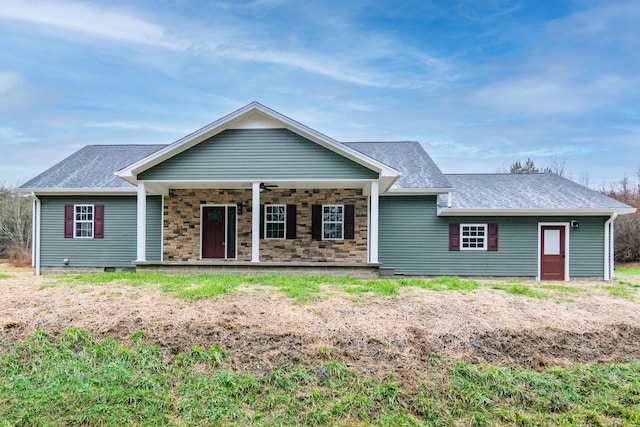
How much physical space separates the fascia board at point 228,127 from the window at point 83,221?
128 inches

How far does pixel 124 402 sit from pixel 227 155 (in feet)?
27.7

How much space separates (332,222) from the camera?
42.9 feet

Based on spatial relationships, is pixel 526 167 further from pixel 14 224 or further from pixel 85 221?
pixel 14 224

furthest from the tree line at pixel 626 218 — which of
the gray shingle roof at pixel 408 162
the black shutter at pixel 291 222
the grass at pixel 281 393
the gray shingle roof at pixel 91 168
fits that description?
the gray shingle roof at pixel 91 168

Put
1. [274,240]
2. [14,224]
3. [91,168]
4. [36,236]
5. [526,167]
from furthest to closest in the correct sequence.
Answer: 1. [526,167]
2. [14,224]
3. [91,168]
4. [36,236]
5. [274,240]

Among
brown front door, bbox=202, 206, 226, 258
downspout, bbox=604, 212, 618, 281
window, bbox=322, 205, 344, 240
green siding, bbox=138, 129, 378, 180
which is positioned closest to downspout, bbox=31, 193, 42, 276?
green siding, bbox=138, 129, 378, 180

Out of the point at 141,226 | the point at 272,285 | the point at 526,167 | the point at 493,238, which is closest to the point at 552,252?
the point at 493,238

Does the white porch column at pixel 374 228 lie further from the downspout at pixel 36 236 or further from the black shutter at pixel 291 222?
the downspout at pixel 36 236

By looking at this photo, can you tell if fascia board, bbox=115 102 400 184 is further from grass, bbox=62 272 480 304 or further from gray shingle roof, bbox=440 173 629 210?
gray shingle roof, bbox=440 173 629 210

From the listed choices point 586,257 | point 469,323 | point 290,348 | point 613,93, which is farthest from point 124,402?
point 613,93

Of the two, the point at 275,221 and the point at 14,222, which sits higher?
the point at 275,221

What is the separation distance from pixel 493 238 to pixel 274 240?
7205mm

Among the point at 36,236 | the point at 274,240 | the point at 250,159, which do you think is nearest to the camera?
the point at 250,159

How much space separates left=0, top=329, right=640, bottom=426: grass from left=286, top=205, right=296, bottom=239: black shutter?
8.33 m
